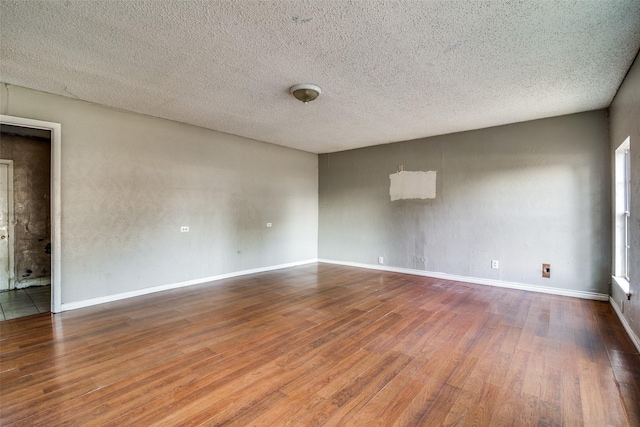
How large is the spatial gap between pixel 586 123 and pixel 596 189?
911mm

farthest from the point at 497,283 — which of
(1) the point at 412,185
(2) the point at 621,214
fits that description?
(1) the point at 412,185

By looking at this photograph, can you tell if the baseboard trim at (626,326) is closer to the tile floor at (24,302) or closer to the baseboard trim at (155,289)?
the baseboard trim at (155,289)

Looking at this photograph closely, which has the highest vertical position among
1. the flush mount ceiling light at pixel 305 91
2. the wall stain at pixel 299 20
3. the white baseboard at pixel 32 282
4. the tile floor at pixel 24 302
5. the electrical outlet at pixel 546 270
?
the wall stain at pixel 299 20

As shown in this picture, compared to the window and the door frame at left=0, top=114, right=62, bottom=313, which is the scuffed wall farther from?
the window

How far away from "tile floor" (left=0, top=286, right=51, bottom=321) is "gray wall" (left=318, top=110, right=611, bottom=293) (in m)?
5.07

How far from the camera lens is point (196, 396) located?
1.92 meters

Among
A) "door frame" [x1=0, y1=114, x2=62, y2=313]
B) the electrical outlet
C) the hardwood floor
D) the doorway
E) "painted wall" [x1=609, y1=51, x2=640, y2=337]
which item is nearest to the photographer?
the hardwood floor

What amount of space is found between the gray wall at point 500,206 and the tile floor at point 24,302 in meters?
5.07

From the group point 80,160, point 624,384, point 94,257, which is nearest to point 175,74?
point 80,160

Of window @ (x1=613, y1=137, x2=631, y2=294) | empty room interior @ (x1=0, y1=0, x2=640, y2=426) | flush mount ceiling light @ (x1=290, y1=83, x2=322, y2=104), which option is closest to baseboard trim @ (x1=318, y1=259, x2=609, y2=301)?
empty room interior @ (x1=0, y1=0, x2=640, y2=426)

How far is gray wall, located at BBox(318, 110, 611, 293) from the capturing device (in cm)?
405

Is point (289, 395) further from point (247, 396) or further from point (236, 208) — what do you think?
point (236, 208)

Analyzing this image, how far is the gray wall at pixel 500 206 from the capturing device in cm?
405

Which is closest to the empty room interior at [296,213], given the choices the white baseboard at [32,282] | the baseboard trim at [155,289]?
the baseboard trim at [155,289]
